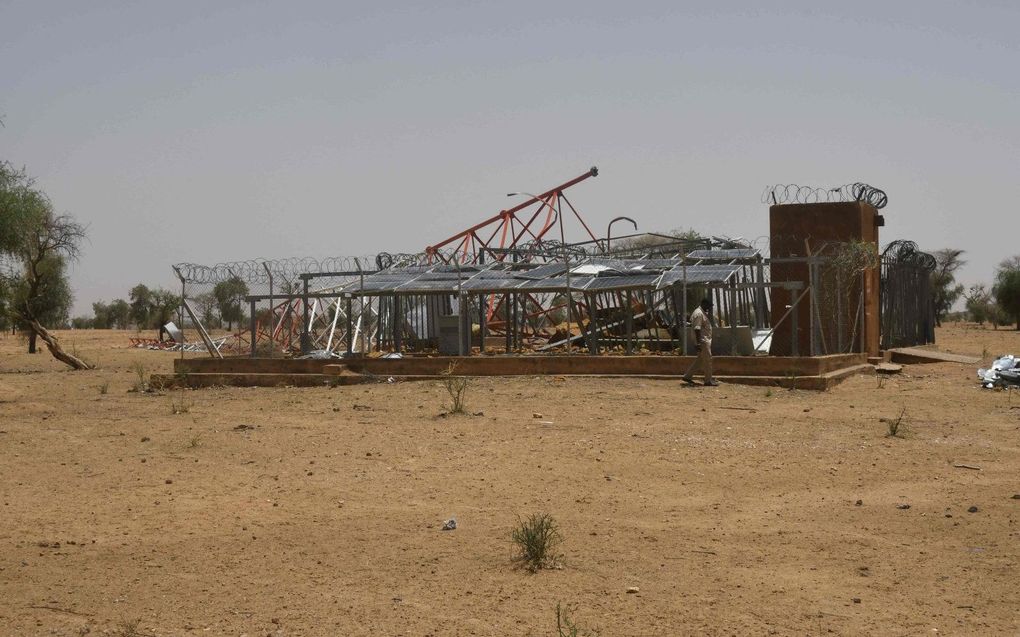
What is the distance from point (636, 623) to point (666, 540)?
1989 mm

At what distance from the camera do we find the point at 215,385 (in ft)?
73.7

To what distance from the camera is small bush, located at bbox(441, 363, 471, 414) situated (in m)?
15.4

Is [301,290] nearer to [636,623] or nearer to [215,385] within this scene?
[215,385]

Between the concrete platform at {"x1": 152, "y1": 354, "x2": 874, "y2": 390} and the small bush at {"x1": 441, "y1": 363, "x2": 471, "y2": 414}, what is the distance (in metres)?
0.12

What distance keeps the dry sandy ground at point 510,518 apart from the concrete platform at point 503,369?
2324 mm

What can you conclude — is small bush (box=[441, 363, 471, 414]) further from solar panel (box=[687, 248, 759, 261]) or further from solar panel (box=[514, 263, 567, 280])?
solar panel (box=[687, 248, 759, 261])

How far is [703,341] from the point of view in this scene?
1833cm

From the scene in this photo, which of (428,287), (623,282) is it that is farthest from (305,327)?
(623,282)

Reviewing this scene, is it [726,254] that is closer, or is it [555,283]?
[555,283]

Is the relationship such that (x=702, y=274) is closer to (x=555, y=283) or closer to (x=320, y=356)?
(x=555, y=283)

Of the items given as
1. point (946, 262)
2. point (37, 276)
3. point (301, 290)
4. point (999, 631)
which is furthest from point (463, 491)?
point (946, 262)

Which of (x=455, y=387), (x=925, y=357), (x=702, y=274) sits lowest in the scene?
(x=455, y=387)

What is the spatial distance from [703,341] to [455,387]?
3881 mm

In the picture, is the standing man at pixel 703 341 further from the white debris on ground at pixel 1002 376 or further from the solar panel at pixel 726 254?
the white debris on ground at pixel 1002 376
